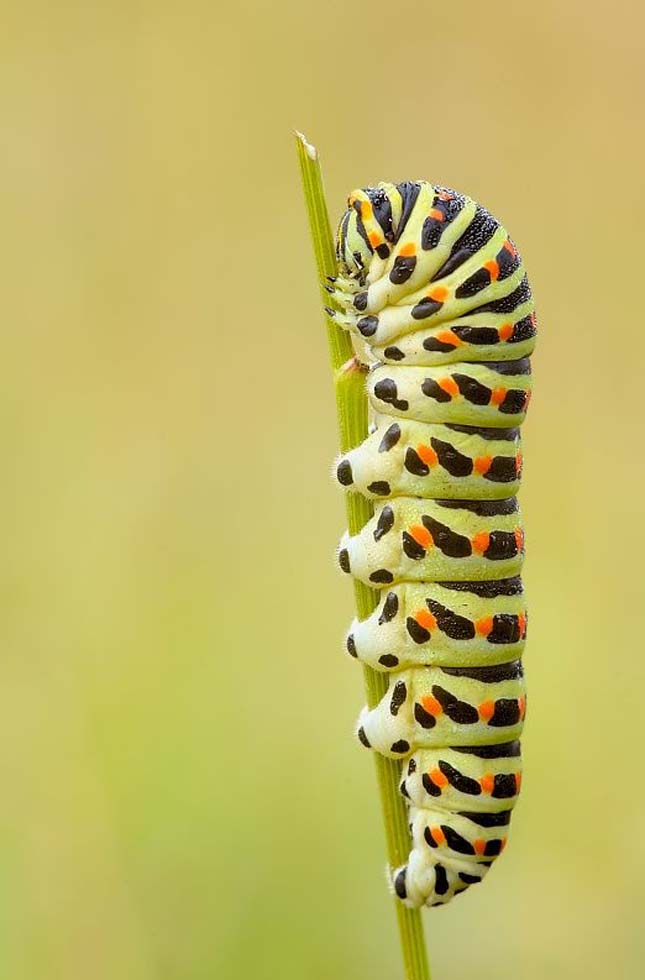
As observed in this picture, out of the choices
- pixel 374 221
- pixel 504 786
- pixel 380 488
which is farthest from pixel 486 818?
pixel 374 221


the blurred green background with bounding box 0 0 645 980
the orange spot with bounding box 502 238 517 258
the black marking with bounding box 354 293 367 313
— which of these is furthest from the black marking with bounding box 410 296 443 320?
the blurred green background with bounding box 0 0 645 980

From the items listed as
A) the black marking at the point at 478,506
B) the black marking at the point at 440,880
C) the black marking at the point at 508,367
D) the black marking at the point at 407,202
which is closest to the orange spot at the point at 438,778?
the black marking at the point at 440,880

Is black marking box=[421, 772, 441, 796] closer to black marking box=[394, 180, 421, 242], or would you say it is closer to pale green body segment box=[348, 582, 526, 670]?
pale green body segment box=[348, 582, 526, 670]

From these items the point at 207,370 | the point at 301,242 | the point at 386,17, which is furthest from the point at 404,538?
the point at 386,17

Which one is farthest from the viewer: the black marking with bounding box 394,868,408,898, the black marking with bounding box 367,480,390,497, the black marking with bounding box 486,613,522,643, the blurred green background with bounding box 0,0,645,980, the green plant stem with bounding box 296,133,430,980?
the blurred green background with bounding box 0,0,645,980

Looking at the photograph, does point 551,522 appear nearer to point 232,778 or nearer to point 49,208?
point 232,778

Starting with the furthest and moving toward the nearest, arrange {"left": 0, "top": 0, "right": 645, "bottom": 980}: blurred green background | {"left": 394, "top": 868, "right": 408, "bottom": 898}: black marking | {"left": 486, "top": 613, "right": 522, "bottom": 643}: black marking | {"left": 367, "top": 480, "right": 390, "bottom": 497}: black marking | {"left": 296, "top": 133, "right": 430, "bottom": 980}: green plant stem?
{"left": 0, "top": 0, "right": 645, "bottom": 980}: blurred green background, {"left": 486, "top": 613, "right": 522, "bottom": 643}: black marking, {"left": 367, "top": 480, "right": 390, "bottom": 497}: black marking, {"left": 394, "top": 868, "right": 408, "bottom": 898}: black marking, {"left": 296, "top": 133, "right": 430, "bottom": 980}: green plant stem

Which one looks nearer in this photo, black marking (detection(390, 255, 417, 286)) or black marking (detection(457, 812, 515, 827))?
black marking (detection(390, 255, 417, 286))

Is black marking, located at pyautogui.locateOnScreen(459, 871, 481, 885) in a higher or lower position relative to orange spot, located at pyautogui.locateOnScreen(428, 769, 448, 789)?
lower
